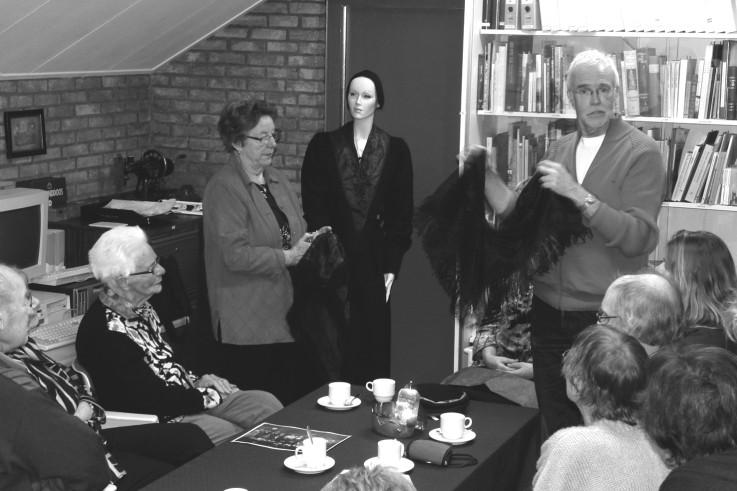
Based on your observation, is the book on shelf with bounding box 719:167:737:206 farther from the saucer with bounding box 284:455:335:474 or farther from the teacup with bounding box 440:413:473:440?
the saucer with bounding box 284:455:335:474

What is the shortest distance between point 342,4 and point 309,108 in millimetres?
595

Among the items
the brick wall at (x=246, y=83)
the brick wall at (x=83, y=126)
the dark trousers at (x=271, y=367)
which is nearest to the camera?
the dark trousers at (x=271, y=367)

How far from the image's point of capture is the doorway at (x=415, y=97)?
5477 mm

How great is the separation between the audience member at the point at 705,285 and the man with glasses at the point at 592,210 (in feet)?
0.88

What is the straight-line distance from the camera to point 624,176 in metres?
3.70

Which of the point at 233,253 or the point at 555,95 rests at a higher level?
the point at 555,95

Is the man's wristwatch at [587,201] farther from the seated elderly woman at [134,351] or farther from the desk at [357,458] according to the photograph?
the seated elderly woman at [134,351]

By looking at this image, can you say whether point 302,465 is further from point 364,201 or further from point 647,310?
point 364,201

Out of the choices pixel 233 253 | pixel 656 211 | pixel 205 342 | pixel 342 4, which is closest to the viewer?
pixel 656 211

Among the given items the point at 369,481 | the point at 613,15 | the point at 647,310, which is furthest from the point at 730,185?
the point at 369,481

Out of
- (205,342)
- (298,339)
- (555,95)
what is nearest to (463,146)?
(555,95)

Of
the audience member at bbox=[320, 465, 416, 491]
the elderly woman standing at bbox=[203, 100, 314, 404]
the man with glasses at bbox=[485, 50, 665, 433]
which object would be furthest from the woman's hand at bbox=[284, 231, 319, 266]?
the audience member at bbox=[320, 465, 416, 491]

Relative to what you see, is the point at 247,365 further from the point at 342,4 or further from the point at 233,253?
the point at 342,4

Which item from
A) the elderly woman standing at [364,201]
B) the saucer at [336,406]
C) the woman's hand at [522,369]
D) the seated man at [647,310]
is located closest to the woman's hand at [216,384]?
the saucer at [336,406]
